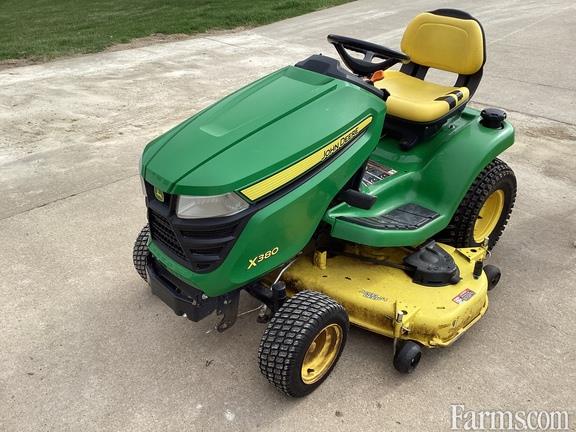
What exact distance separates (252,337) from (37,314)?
3.79 feet

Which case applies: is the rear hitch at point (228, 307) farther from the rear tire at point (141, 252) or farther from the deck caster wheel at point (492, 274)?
the deck caster wheel at point (492, 274)

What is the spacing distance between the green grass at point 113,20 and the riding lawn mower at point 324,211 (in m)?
6.68

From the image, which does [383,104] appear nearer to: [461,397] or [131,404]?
[461,397]

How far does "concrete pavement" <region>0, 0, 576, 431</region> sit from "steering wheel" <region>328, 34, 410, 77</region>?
1.34 meters

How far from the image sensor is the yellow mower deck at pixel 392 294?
252 cm

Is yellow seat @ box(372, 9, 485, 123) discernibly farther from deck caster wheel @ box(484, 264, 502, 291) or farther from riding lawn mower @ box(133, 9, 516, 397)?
deck caster wheel @ box(484, 264, 502, 291)

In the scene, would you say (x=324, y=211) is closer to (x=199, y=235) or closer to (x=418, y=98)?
(x=199, y=235)

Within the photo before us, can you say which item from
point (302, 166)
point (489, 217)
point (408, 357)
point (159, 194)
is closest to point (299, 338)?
point (408, 357)

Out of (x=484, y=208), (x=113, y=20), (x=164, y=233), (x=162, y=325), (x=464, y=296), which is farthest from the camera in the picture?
(x=113, y=20)

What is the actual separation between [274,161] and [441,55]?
5.86 ft

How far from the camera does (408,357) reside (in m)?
2.49

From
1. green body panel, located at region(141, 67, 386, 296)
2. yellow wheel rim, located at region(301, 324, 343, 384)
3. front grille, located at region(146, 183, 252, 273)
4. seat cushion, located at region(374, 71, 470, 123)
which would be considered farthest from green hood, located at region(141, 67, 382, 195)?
yellow wheel rim, located at region(301, 324, 343, 384)

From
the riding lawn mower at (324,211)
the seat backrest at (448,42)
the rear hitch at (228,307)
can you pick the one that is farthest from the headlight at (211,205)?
the seat backrest at (448,42)

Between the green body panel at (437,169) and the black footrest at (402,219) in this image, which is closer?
the black footrest at (402,219)
